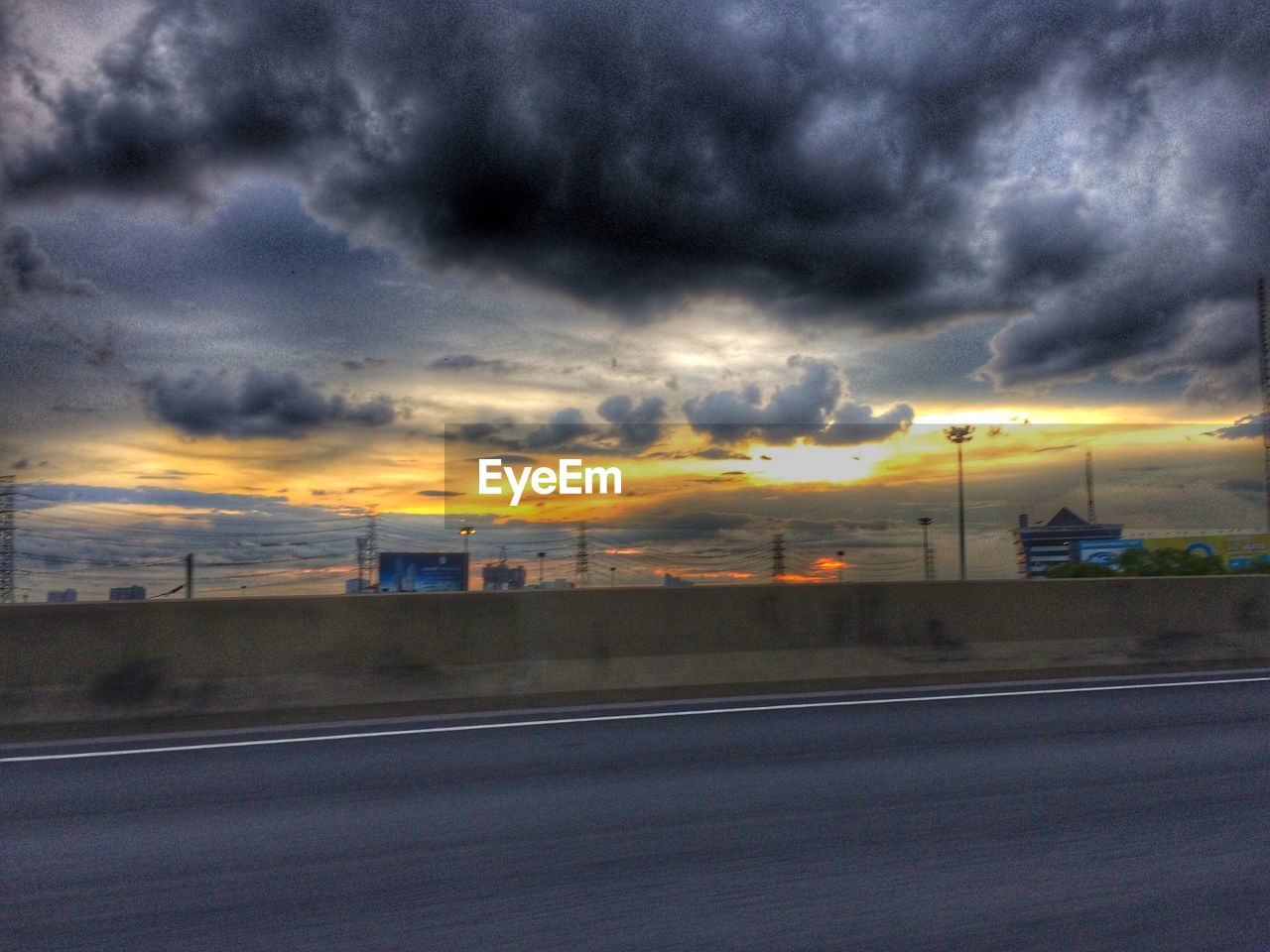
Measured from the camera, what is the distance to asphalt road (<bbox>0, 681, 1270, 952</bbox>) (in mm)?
4781

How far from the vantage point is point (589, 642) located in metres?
11.3

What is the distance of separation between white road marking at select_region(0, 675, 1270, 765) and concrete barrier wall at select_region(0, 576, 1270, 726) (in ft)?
3.02

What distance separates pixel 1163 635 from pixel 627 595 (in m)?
6.99

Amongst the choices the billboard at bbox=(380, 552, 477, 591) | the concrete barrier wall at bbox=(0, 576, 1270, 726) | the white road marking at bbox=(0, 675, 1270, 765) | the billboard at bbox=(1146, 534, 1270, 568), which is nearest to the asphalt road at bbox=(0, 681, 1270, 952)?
the white road marking at bbox=(0, 675, 1270, 765)

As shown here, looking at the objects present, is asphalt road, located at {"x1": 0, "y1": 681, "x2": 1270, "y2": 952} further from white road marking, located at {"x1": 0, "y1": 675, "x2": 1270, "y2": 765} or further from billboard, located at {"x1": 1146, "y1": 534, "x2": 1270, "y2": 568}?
billboard, located at {"x1": 1146, "y1": 534, "x2": 1270, "y2": 568}

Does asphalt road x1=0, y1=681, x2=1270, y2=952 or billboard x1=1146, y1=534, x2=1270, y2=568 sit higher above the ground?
billboard x1=1146, y1=534, x2=1270, y2=568

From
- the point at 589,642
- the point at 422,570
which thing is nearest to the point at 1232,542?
the point at 422,570

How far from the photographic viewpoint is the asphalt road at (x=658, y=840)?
4781 mm

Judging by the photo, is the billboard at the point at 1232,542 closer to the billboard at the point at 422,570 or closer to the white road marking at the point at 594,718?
the billboard at the point at 422,570

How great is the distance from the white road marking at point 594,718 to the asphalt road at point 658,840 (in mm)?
165

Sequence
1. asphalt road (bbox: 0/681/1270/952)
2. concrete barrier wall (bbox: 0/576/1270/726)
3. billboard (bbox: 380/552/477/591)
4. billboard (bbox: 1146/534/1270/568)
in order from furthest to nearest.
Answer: billboard (bbox: 1146/534/1270/568), billboard (bbox: 380/552/477/591), concrete barrier wall (bbox: 0/576/1270/726), asphalt road (bbox: 0/681/1270/952)

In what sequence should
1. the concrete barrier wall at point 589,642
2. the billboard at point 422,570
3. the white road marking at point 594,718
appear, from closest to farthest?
the white road marking at point 594,718 → the concrete barrier wall at point 589,642 → the billboard at point 422,570

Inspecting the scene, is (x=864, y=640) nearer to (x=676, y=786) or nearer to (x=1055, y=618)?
(x=1055, y=618)

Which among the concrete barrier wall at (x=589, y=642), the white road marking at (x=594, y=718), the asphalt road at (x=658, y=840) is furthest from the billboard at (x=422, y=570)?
the asphalt road at (x=658, y=840)
